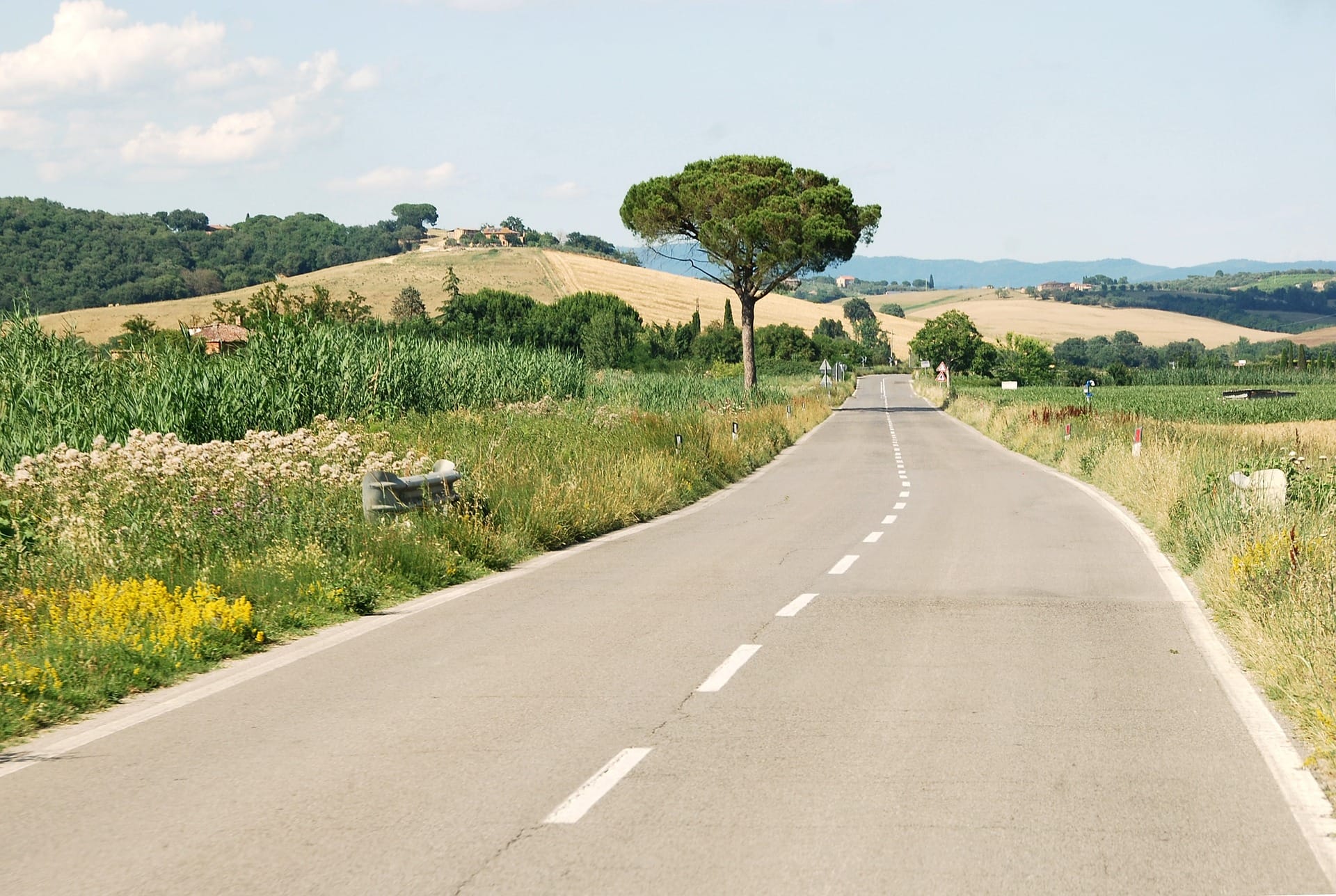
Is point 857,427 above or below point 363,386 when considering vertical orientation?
below

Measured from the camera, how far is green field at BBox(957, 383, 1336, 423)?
61.9 m

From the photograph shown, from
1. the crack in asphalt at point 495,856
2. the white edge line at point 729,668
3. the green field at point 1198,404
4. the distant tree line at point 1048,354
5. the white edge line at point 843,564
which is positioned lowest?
the distant tree line at point 1048,354

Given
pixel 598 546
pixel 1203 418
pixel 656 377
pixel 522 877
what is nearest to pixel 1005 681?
pixel 522 877

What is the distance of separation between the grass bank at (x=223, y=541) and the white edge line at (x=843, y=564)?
3329mm

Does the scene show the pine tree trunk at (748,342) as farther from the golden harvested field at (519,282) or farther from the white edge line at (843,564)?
the golden harvested field at (519,282)

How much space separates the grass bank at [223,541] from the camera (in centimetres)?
826

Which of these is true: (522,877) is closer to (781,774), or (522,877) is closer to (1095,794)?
(781,774)

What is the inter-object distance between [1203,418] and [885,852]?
6192cm

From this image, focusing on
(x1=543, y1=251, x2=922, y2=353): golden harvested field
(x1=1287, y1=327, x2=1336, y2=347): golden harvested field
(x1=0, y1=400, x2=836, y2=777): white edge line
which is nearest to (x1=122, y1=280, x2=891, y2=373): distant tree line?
(x1=543, y1=251, x2=922, y2=353): golden harvested field

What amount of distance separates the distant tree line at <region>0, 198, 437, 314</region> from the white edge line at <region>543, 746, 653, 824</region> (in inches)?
4056

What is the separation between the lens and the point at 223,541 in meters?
11.4

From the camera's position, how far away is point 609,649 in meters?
8.78

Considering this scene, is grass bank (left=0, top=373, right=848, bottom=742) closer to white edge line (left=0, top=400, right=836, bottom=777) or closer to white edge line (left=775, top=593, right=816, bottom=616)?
white edge line (left=0, top=400, right=836, bottom=777)

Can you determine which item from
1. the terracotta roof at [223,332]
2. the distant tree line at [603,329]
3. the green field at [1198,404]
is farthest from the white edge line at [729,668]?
the distant tree line at [603,329]
